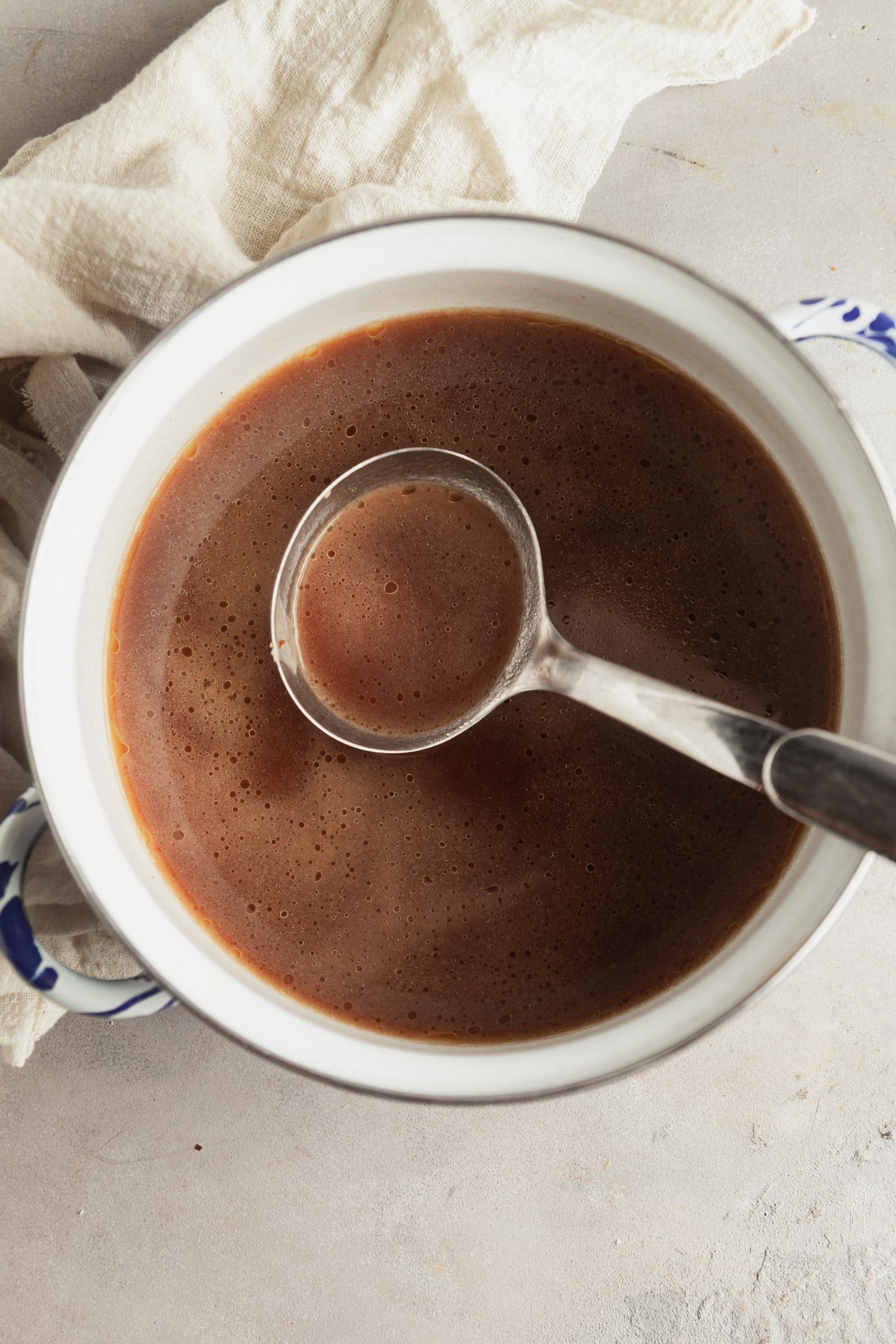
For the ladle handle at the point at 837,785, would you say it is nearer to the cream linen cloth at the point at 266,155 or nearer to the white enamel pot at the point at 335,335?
the white enamel pot at the point at 335,335

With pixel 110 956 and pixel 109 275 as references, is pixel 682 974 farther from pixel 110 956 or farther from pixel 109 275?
pixel 109 275

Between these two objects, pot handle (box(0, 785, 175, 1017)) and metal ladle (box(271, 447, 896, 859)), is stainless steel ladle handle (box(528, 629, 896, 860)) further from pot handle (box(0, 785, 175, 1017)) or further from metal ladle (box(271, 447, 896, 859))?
pot handle (box(0, 785, 175, 1017))

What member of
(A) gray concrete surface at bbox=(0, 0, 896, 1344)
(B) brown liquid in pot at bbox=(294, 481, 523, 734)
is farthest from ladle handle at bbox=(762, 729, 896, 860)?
(A) gray concrete surface at bbox=(0, 0, 896, 1344)

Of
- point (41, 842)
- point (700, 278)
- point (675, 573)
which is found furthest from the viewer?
point (41, 842)

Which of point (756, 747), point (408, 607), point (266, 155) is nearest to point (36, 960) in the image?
point (408, 607)

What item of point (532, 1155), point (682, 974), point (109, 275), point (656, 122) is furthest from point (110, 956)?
point (656, 122)

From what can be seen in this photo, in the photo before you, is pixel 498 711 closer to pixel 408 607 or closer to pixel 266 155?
pixel 408 607

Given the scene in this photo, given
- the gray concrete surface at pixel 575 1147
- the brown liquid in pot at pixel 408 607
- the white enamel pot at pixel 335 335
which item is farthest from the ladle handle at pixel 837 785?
the gray concrete surface at pixel 575 1147
